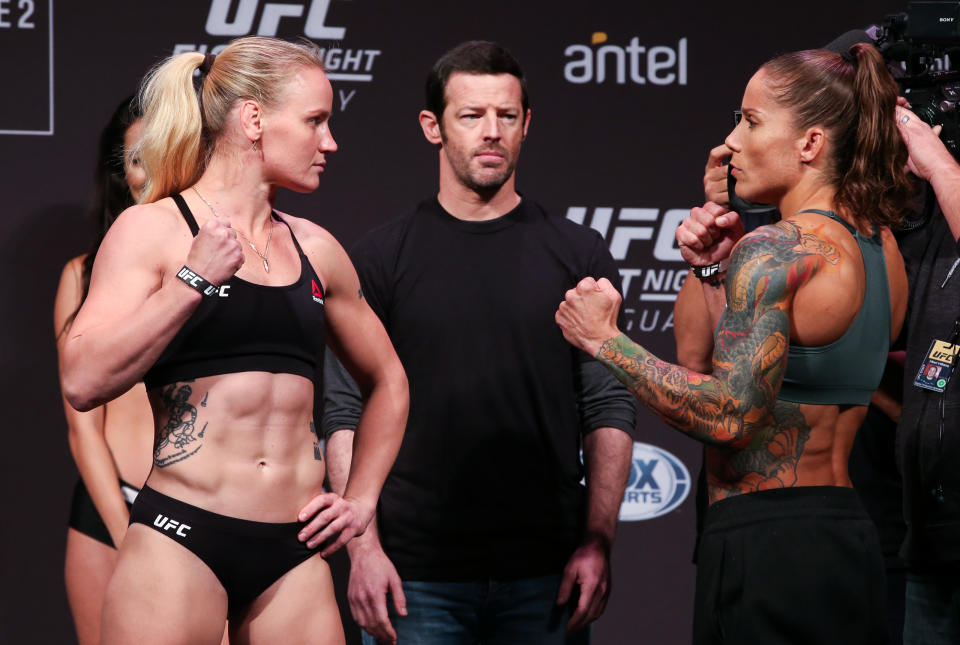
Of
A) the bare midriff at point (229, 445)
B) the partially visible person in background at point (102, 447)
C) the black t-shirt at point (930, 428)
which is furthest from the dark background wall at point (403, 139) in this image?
the bare midriff at point (229, 445)

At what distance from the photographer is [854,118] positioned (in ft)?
7.52

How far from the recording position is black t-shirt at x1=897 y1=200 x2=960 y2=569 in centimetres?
248

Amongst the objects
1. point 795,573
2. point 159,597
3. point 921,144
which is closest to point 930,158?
point 921,144

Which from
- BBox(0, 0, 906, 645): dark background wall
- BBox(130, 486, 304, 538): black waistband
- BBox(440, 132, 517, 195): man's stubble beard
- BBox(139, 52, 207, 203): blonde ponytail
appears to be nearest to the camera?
BBox(130, 486, 304, 538): black waistband

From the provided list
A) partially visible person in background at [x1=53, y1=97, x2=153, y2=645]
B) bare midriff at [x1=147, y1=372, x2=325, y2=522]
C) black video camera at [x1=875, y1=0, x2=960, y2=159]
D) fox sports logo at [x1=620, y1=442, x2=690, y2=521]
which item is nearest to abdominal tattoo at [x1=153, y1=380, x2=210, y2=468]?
bare midriff at [x1=147, y1=372, x2=325, y2=522]

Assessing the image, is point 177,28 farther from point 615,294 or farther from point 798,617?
point 798,617

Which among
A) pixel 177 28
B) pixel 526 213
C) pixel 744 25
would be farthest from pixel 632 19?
pixel 177 28

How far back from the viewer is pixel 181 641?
2006 millimetres

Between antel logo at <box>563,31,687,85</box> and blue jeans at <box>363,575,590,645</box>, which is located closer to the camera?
blue jeans at <box>363,575,590,645</box>

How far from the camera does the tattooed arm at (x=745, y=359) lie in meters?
2.10

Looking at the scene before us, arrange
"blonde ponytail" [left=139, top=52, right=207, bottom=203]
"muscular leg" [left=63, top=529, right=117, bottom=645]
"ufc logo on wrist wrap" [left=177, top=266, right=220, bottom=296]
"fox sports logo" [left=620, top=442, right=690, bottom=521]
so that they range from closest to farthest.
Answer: "ufc logo on wrist wrap" [left=177, top=266, right=220, bottom=296] → "blonde ponytail" [left=139, top=52, right=207, bottom=203] → "muscular leg" [left=63, top=529, right=117, bottom=645] → "fox sports logo" [left=620, top=442, right=690, bottom=521]

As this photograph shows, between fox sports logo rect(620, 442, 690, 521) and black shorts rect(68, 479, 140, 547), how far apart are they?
1589 mm

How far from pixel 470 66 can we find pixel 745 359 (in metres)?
1.26

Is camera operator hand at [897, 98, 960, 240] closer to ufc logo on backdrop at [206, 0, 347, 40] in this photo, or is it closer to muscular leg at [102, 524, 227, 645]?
muscular leg at [102, 524, 227, 645]
